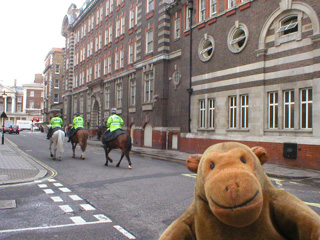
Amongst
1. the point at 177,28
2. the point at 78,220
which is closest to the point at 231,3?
the point at 177,28

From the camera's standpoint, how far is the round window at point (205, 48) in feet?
66.2

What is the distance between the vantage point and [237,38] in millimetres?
18125

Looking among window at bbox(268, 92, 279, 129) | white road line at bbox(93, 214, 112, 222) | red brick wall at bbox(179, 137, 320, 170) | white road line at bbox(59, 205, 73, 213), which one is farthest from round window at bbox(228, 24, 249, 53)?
white road line at bbox(93, 214, 112, 222)

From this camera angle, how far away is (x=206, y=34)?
20391 mm

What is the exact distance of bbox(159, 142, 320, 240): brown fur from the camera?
6.20 feet

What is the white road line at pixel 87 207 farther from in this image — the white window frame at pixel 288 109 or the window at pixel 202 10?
the window at pixel 202 10

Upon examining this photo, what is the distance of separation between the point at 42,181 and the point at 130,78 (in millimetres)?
22582

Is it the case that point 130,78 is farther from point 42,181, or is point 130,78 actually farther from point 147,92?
point 42,181

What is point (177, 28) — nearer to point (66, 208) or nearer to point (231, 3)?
point (231, 3)

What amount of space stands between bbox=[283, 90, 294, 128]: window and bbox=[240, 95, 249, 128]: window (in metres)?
2.36

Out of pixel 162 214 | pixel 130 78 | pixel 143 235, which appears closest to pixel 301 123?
pixel 162 214

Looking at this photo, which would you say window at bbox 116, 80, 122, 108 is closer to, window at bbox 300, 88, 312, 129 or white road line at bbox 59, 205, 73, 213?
window at bbox 300, 88, 312, 129

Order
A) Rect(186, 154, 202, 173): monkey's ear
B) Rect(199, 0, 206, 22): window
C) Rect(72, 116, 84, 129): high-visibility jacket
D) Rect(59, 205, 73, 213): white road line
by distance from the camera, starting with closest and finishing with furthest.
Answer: Rect(186, 154, 202, 173): monkey's ear → Rect(59, 205, 73, 213): white road line → Rect(72, 116, 84, 129): high-visibility jacket → Rect(199, 0, 206, 22): window

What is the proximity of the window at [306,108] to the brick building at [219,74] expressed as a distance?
5cm
